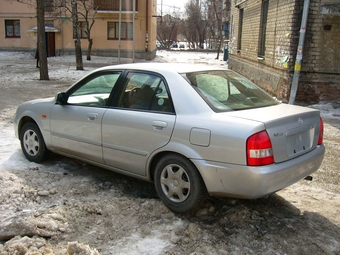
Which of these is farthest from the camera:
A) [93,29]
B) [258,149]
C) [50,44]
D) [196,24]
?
[196,24]

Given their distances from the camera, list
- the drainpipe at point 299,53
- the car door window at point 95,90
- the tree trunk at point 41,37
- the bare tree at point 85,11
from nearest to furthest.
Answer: the car door window at point 95,90 → the drainpipe at point 299,53 → the tree trunk at point 41,37 → the bare tree at point 85,11

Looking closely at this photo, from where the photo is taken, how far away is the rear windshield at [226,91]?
12.4 feet

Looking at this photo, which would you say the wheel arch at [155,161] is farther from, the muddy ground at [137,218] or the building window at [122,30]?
the building window at [122,30]

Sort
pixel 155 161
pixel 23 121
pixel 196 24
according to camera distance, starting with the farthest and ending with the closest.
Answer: pixel 196 24
pixel 23 121
pixel 155 161

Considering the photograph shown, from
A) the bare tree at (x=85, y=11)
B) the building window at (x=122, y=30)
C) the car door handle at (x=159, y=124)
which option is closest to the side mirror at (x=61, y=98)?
the car door handle at (x=159, y=124)

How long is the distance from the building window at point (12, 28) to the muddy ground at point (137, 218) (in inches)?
1215

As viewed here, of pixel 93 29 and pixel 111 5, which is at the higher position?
pixel 111 5

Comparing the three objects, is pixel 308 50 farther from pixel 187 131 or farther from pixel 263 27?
pixel 187 131

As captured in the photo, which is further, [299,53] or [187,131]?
[299,53]

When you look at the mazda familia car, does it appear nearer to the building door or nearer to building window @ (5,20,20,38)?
the building door

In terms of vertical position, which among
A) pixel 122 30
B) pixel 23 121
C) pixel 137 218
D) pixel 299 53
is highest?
pixel 122 30

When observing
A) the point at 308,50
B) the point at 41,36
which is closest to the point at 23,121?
the point at 308,50

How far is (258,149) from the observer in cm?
325

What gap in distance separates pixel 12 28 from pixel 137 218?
33.3 meters
